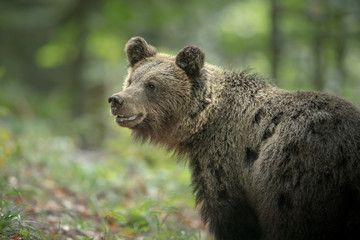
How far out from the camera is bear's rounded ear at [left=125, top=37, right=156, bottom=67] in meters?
6.33

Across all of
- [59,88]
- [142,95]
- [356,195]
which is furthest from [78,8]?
[356,195]

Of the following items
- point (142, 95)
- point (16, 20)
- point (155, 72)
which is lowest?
point (142, 95)

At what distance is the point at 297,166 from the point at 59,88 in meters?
19.4

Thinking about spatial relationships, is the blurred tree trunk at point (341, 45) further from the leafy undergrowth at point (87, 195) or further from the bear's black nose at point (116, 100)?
the bear's black nose at point (116, 100)

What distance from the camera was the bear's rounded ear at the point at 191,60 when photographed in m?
5.80

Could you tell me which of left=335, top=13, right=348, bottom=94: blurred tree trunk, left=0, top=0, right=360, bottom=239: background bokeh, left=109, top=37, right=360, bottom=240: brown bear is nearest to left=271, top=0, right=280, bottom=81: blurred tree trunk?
left=0, top=0, right=360, bottom=239: background bokeh

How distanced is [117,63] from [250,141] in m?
12.1

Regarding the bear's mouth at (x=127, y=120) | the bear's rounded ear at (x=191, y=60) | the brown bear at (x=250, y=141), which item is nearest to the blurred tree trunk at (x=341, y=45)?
the brown bear at (x=250, y=141)

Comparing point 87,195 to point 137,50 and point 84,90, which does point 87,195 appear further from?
point 84,90

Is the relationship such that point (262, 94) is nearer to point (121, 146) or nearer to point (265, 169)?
point (265, 169)

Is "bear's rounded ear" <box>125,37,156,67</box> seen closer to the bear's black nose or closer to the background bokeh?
the bear's black nose

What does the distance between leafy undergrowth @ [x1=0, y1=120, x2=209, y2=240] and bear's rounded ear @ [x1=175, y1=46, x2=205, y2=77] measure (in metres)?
1.42

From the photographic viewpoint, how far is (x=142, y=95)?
226 inches

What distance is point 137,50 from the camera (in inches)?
251
